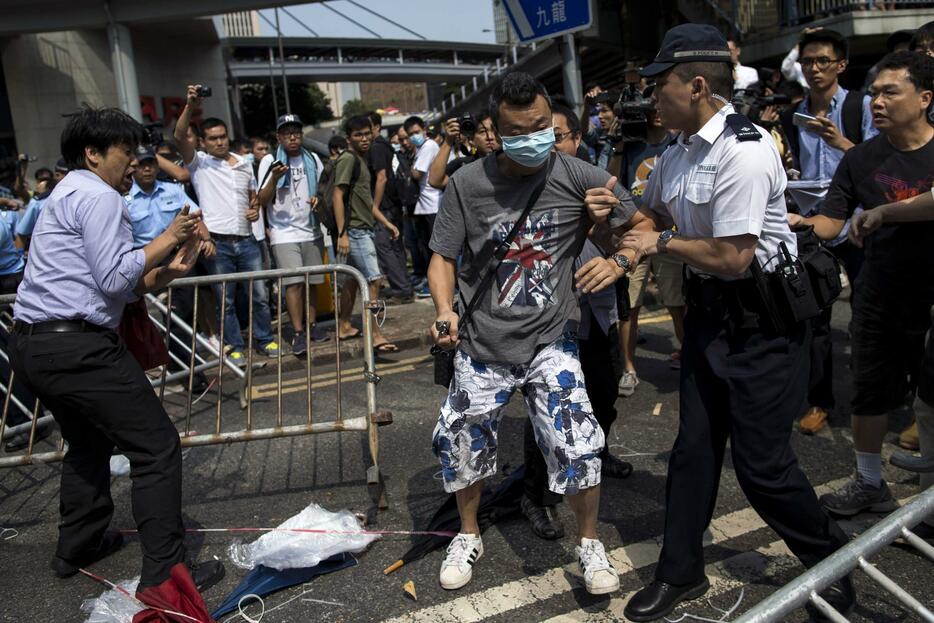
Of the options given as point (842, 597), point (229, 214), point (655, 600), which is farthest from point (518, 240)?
point (229, 214)

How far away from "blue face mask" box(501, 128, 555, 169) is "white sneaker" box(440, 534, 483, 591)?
1523 millimetres

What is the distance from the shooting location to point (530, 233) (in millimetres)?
2893

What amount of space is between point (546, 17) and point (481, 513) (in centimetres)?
360

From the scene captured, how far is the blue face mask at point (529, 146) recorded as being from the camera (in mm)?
2727

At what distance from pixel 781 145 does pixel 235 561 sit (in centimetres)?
413

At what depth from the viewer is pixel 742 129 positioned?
7.98 ft

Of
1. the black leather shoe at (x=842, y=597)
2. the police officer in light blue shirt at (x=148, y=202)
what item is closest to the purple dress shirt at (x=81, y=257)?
the black leather shoe at (x=842, y=597)

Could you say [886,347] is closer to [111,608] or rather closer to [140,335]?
[140,335]

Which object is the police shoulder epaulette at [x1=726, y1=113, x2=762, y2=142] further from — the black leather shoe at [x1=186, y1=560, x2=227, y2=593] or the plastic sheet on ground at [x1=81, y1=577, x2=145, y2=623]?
the plastic sheet on ground at [x1=81, y1=577, x2=145, y2=623]

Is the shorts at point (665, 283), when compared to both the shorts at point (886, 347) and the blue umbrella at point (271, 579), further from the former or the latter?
Result: the blue umbrella at point (271, 579)

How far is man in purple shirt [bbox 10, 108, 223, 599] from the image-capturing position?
2908mm

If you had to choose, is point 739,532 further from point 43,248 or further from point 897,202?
point 43,248

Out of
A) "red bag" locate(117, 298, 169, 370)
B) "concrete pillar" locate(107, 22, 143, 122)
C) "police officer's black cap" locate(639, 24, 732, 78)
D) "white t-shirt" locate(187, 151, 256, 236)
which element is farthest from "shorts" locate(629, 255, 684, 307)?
"concrete pillar" locate(107, 22, 143, 122)

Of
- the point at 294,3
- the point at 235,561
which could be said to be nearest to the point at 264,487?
the point at 235,561
